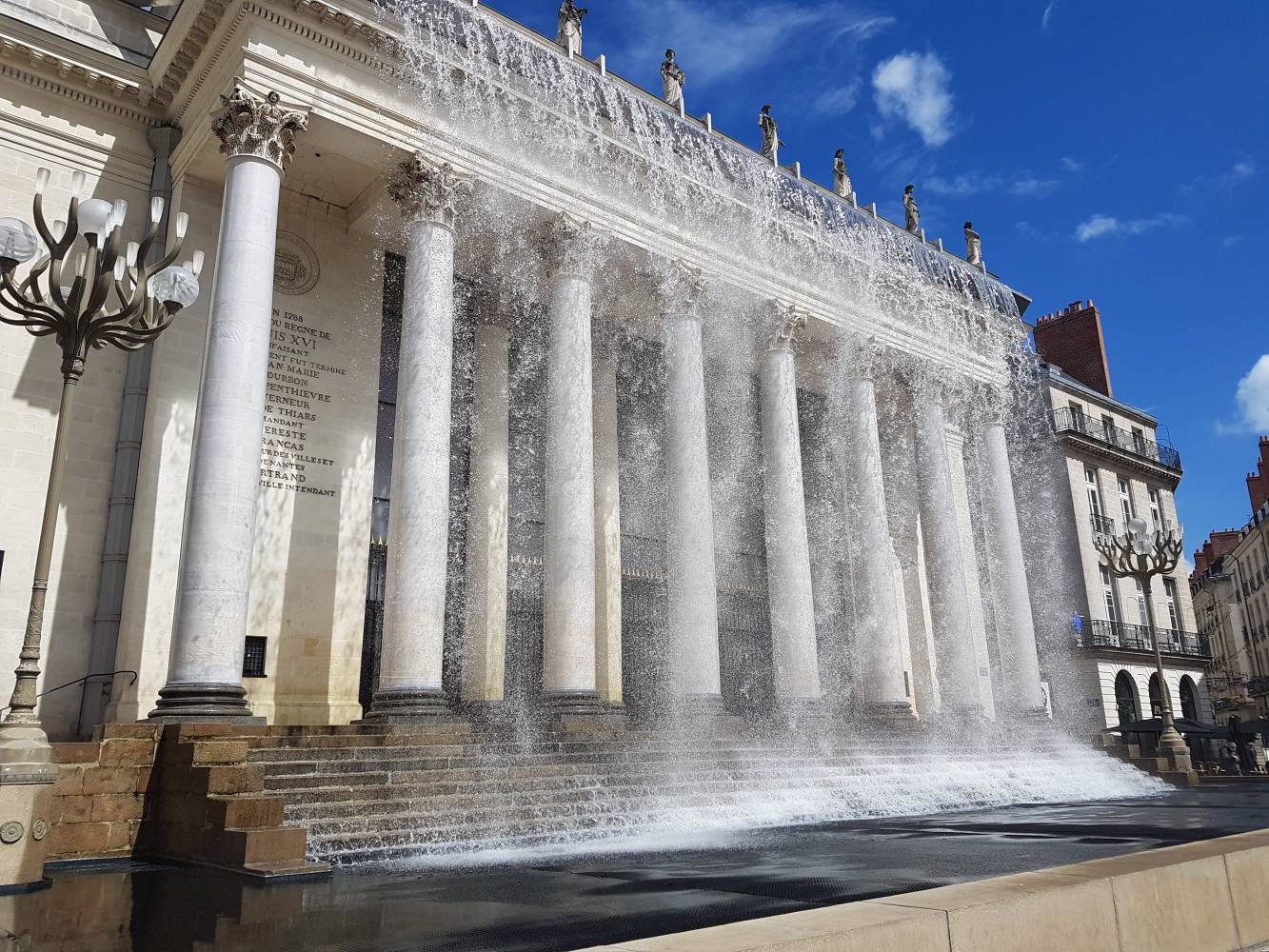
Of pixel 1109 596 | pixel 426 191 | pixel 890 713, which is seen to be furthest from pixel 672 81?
pixel 1109 596

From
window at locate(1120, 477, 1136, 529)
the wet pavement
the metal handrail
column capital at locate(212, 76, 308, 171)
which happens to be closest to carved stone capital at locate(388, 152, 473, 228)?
column capital at locate(212, 76, 308, 171)

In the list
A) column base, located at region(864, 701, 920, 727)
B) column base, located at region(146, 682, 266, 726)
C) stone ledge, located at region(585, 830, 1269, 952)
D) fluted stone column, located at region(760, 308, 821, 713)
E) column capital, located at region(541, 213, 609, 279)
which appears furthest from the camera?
column base, located at region(864, 701, 920, 727)

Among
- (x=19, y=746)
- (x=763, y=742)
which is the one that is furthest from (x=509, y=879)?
(x=763, y=742)

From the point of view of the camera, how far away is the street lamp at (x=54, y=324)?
740 centimetres

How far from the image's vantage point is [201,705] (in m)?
11.6

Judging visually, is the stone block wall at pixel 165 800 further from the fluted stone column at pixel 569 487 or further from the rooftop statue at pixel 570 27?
the rooftop statue at pixel 570 27

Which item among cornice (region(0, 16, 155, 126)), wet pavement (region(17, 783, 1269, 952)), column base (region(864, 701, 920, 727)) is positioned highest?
cornice (region(0, 16, 155, 126))

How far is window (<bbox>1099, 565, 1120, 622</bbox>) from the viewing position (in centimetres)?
3828

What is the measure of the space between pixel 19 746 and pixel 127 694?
7.08 metres

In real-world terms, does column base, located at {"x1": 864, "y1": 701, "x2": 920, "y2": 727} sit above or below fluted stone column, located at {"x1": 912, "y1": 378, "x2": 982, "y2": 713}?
below

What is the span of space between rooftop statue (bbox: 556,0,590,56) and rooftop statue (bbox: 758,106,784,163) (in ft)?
20.0

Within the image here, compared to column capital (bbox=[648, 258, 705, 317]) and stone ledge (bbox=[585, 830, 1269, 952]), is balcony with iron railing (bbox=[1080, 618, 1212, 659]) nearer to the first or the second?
column capital (bbox=[648, 258, 705, 317])

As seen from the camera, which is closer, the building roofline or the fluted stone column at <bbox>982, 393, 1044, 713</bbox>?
the fluted stone column at <bbox>982, 393, 1044, 713</bbox>

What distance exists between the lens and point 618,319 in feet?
70.2
